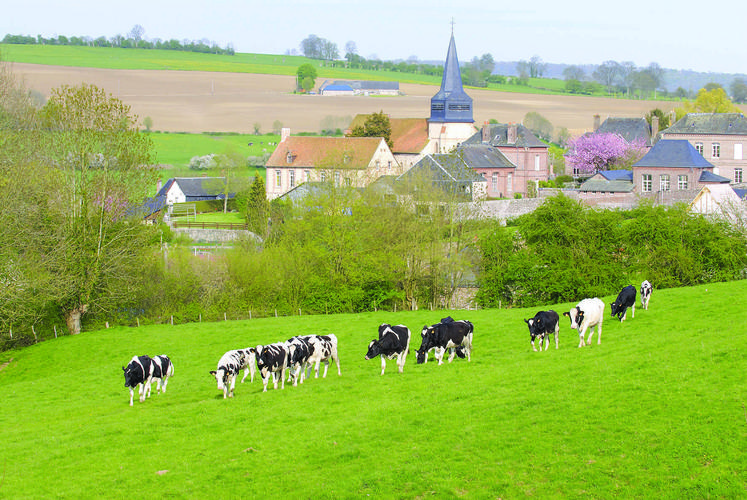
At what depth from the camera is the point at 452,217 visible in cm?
4450

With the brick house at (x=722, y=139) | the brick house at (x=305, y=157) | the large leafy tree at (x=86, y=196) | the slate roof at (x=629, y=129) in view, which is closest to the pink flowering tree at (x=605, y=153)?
the slate roof at (x=629, y=129)

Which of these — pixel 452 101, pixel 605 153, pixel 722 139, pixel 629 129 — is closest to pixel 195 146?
pixel 452 101

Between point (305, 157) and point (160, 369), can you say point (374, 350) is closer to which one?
point (160, 369)

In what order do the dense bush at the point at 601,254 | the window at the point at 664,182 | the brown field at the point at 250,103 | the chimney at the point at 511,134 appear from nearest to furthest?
the dense bush at the point at 601,254 < the window at the point at 664,182 < the chimney at the point at 511,134 < the brown field at the point at 250,103

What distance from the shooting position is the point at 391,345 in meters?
19.6

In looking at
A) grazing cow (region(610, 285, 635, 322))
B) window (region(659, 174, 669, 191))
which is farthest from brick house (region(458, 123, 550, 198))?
grazing cow (region(610, 285, 635, 322))

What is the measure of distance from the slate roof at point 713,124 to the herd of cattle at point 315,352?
243ft

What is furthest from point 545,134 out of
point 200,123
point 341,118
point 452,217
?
point 452,217

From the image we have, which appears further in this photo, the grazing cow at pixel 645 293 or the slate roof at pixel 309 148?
the slate roof at pixel 309 148

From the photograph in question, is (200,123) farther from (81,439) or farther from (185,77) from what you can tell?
(81,439)

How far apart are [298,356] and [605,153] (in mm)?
82494

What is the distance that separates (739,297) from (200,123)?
123012 mm

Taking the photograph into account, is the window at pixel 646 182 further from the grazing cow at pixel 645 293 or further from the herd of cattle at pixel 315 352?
the herd of cattle at pixel 315 352

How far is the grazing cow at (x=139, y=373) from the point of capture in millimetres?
18906
